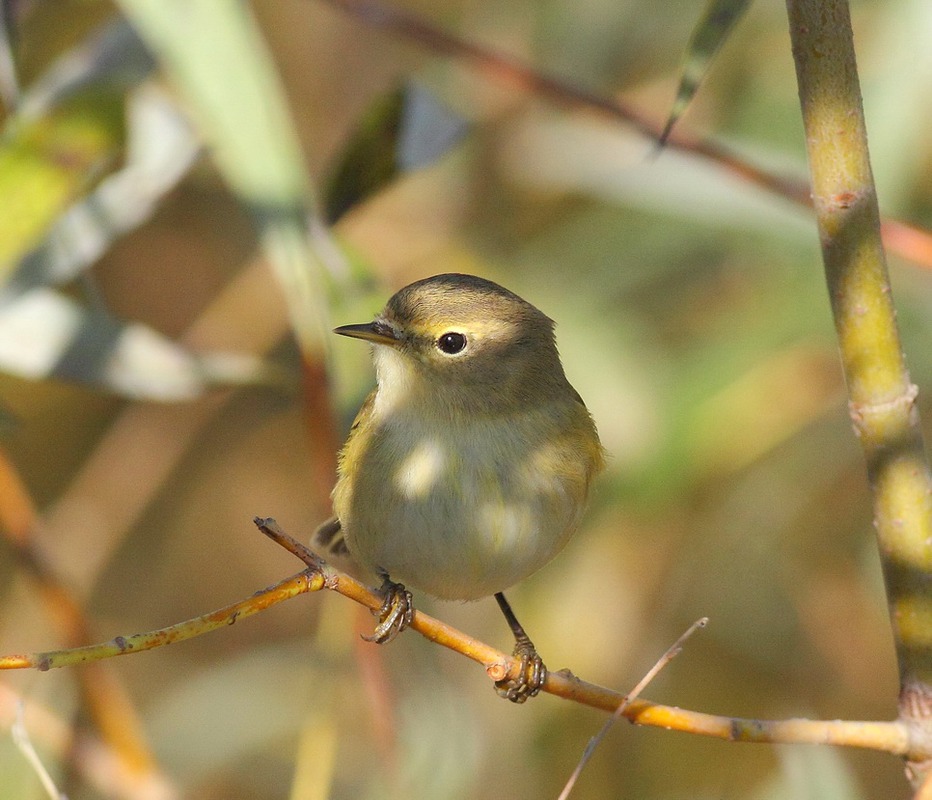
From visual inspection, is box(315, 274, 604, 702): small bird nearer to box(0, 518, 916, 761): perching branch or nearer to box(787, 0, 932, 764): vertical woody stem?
box(0, 518, 916, 761): perching branch

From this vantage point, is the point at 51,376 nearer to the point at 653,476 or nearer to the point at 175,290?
the point at 653,476

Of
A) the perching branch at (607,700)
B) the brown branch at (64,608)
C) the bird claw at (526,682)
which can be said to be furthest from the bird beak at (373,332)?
the brown branch at (64,608)

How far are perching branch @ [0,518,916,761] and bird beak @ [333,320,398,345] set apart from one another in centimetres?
82

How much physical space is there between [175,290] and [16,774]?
8.59 feet

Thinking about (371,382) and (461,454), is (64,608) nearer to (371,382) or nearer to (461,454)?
(371,382)

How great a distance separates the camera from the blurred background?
2768 millimetres

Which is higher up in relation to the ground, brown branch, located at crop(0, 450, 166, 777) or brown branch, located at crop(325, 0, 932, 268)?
brown branch, located at crop(325, 0, 932, 268)

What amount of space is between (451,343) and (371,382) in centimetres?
25

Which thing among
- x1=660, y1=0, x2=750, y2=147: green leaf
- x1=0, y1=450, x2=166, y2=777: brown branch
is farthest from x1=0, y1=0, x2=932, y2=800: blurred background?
x1=660, y1=0, x2=750, y2=147: green leaf

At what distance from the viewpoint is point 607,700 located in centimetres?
154

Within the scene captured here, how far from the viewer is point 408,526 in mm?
2254

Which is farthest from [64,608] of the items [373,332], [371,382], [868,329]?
[868,329]

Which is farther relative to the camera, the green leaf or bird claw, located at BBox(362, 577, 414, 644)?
bird claw, located at BBox(362, 577, 414, 644)

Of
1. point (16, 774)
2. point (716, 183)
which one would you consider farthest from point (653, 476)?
point (16, 774)
